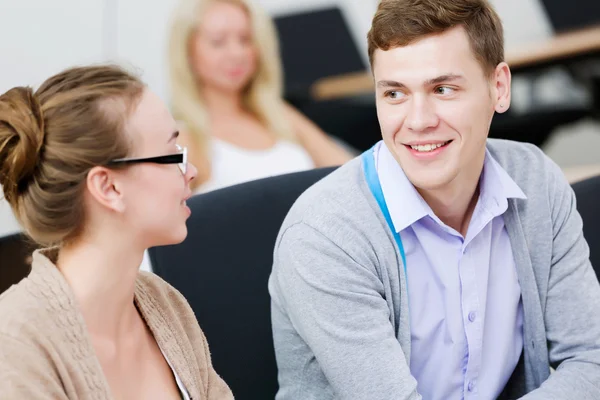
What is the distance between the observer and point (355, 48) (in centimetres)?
376

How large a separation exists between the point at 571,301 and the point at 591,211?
0.25 meters

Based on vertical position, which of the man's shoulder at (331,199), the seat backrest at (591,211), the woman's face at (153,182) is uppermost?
the woman's face at (153,182)

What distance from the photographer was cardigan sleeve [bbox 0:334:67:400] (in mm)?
1025

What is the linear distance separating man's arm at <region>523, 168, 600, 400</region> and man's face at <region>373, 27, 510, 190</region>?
9.4 inches

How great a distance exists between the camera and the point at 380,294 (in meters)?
1.41

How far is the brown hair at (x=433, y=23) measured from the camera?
4.64 feet

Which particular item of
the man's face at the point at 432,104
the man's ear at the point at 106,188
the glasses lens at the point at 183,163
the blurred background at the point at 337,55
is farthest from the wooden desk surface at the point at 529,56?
the man's ear at the point at 106,188

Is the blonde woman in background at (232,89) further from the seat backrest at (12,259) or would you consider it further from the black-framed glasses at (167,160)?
the black-framed glasses at (167,160)

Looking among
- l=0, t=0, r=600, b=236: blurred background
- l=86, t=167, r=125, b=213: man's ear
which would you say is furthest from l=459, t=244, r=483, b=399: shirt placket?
l=0, t=0, r=600, b=236: blurred background

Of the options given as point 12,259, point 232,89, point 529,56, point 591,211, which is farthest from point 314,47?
point 591,211

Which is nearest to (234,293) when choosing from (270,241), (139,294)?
(270,241)

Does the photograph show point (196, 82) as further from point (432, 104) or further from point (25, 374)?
point (25, 374)

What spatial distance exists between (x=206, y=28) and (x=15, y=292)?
2181 millimetres

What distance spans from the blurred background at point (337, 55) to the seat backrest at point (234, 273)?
1.21 m
